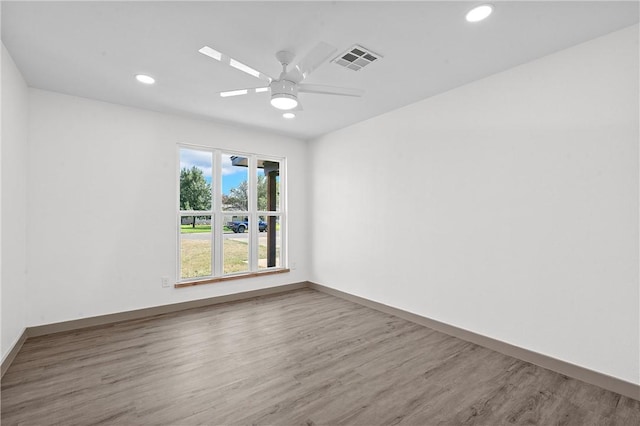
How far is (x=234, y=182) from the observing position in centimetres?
489

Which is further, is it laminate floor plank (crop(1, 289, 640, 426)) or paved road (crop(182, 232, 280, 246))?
paved road (crop(182, 232, 280, 246))

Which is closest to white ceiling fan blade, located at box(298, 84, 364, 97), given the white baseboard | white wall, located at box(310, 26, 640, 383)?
white wall, located at box(310, 26, 640, 383)

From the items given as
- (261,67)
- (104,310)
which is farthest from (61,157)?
(261,67)

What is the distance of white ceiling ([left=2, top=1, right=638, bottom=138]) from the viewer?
2.05 metres

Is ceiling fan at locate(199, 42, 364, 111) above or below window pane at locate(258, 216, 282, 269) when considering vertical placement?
above

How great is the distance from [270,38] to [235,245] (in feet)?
10.9

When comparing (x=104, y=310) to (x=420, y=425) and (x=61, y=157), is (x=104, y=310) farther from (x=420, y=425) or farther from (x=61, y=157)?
(x=420, y=425)

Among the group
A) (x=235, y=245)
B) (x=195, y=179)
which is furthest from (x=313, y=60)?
(x=235, y=245)

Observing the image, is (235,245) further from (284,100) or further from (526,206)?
(526,206)

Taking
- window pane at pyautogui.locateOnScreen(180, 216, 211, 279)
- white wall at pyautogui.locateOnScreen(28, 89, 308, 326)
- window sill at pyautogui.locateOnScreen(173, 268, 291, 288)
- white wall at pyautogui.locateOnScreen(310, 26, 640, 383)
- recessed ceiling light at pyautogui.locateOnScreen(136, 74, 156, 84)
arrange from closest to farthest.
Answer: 1. white wall at pyautogui.locateOnScreen(310, 26, 640, 383)
2. recessed ceiling light at pyautogui.locateOnScreen(136, 74, 156, 84)
3. white wall at pyautogui.locateOnScreen(28, 89, 308, 326)
4. window sill at pyautogui.locateOnScreen(173, 268, 291, 288)
5. window pane at pyautogui.locateOnScreen(180, 216, 211, 279)

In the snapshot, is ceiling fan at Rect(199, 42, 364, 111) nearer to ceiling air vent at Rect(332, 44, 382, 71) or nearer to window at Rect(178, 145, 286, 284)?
ceiling air vent at Rect(332, 44, 382, 71)

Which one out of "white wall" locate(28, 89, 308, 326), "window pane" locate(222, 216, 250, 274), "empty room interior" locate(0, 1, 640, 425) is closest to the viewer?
"empty room interior" locate(0, 1, 640, 425)

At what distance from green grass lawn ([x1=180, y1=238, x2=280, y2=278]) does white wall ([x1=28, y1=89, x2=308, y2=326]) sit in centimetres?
22

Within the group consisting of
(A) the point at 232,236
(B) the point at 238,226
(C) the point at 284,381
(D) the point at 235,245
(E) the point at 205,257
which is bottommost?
(C) the point at 284,381
